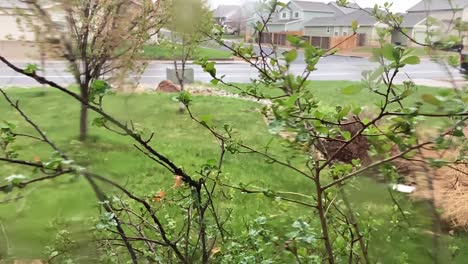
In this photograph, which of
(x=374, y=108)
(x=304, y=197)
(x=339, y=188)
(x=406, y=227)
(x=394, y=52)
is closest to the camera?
(x=394, y=52)

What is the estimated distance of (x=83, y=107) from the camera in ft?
1.80

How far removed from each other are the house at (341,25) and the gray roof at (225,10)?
145mm

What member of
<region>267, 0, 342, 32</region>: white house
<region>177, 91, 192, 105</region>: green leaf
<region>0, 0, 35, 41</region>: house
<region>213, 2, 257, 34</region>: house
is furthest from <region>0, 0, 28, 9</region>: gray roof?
<region>267, 0, 342, 32</region>: white house

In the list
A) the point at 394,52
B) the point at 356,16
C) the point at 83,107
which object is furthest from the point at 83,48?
the point at 356,16

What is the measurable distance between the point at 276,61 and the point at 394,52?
32 cm

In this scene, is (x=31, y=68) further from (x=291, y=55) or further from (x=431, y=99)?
(x=431, y=99)

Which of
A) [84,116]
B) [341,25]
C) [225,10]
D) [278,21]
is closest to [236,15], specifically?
[225,10]

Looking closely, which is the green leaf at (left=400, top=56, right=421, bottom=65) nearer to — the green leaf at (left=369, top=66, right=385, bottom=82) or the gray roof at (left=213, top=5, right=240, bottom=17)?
the green leaf at (left=369, top=66, right=385, bottom=82)

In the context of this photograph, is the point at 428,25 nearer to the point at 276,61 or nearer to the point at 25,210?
the point at 276,61

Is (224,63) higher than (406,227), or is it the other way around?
(224,63)

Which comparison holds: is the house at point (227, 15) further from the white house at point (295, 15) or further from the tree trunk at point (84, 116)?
the tree trunk at point (84, 116)

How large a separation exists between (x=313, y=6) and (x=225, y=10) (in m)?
0.28

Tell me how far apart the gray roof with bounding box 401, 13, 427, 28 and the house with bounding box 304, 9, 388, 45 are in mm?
46

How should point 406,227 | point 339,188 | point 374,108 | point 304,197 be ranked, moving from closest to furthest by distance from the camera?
point 374,108 → point 339,188 → point 304,197 → point 406,227
